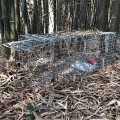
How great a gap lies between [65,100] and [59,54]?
60cm

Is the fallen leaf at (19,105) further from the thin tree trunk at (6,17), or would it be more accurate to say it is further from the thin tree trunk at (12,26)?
Result: the thin tree trunk at (6,17)

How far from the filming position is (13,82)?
68.2 inches

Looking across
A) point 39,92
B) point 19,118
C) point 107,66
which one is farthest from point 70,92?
point 107,66

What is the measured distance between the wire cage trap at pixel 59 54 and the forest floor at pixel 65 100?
13cm

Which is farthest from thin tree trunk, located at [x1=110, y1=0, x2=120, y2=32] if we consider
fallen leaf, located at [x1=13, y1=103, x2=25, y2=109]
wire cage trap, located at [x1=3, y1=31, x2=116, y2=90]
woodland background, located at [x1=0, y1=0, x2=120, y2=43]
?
fallen leaf, located at [x1=13, y1=103, x2=25, y2=109]

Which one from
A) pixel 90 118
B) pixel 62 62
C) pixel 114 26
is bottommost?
pixel 90 118

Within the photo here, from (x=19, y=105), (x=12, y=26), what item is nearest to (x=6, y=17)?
(x=12, y=26)

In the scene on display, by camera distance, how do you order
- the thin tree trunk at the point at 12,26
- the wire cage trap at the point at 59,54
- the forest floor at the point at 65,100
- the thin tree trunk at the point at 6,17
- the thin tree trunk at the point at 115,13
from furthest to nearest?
1. the thin tree trunk at the point at 115,13
2. the thin tree trunk at the point at 12,26
3. the thin tree trunk at the point at 6,17
4. the wire cage trap at the point at 59,54
5. the forest floor at the point at 65,100

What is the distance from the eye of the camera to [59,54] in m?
1.84

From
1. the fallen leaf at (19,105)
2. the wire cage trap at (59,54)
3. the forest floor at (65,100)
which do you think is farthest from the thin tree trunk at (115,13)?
the fallen leaf at (19,105)

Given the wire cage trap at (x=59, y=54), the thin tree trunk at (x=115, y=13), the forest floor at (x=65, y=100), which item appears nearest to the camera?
the forest floor at (x=65, y=100)

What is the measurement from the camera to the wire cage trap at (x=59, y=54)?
168cm

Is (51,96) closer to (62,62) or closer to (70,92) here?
(70,92)

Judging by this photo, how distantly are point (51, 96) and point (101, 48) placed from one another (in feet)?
3.62
